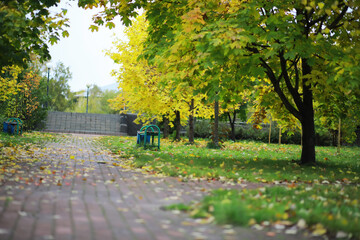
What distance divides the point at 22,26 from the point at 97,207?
4059 millimetres

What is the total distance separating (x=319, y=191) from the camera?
552cm

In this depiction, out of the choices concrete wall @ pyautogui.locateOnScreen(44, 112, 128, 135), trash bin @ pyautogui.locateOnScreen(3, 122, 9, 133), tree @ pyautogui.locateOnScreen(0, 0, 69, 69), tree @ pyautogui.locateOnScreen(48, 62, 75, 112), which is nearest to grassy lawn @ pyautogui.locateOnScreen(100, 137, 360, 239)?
tree @ pyautogui.locateOnScreen(0, 0, 69, 69)

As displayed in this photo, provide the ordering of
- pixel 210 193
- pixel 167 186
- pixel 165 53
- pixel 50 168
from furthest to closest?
pixel 165 53 → pixel 50 168 → pixel 167 186 → pixel 210 193

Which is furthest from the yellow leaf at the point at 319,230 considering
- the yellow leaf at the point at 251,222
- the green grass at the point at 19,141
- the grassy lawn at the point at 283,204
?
the green grass at the point at 19,141

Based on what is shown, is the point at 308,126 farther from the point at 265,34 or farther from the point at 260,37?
the point at 265,34

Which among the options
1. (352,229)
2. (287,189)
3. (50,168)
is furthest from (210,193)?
(50,168)

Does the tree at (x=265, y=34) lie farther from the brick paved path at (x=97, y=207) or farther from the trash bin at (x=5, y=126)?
the trash bin at (x=5, y=126)

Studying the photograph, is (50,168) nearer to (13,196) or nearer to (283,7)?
(13,196)

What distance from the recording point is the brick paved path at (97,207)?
10.9 ft

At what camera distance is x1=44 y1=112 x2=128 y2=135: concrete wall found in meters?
25.1

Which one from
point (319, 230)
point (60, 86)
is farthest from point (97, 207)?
point (60, 86)

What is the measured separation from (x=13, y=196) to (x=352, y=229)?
4.13 metres

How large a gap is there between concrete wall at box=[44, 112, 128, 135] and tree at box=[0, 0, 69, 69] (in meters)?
16.4

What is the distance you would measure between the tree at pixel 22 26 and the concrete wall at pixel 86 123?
53.8 feet
